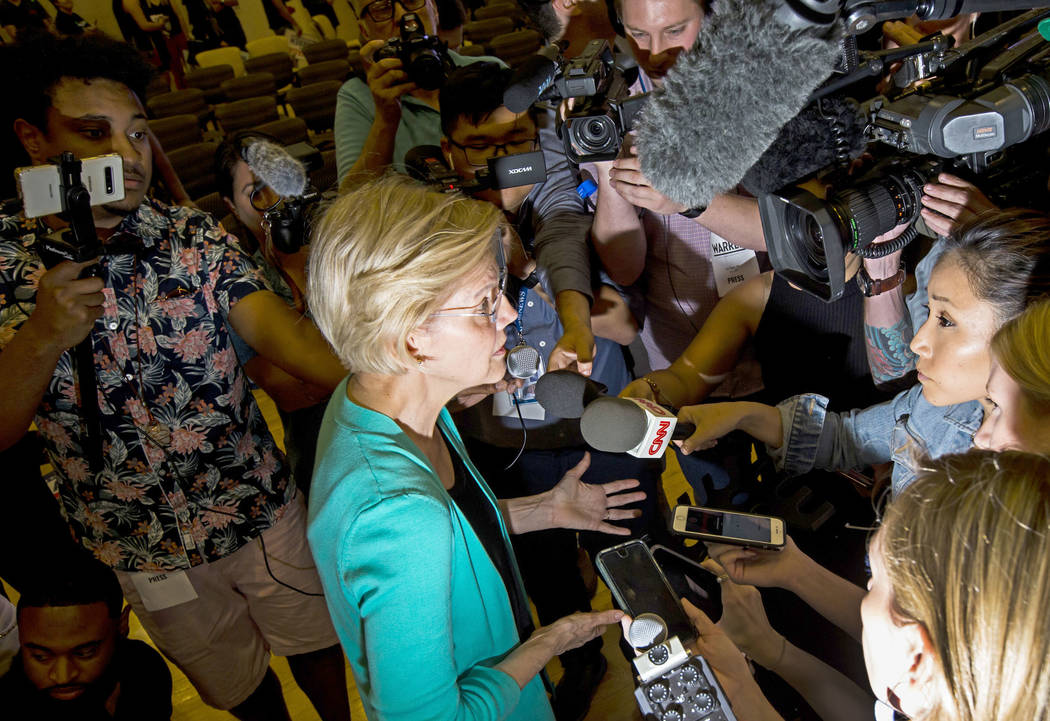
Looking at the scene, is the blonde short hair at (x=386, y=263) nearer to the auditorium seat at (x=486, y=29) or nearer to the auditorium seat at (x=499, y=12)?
the auditorium seat at (x=486, y=29)

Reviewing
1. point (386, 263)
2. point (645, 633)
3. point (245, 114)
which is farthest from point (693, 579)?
point (245, 114)

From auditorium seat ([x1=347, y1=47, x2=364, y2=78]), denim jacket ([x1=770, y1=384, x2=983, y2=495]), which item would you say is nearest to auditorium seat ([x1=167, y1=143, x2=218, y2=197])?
auditorium seat ([x1=347, y1=47, x2=364, y2=78])

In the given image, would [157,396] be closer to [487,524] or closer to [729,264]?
[487,524]

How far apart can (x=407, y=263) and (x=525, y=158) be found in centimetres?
47

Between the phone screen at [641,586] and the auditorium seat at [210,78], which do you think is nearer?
the phone screen at [641,586]

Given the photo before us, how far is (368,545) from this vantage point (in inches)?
36.6

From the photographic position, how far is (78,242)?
1.20 metres

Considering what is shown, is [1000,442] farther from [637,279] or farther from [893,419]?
[637,279]

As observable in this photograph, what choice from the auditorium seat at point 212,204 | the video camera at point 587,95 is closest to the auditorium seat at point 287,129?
the auditorium seat at point 212,204

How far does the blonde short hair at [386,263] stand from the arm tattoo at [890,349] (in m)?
0.88

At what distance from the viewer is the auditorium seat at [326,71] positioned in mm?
6160

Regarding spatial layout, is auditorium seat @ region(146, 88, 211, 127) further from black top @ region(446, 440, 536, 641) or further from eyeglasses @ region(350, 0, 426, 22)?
black top @ region(446, 440, 536, 641)

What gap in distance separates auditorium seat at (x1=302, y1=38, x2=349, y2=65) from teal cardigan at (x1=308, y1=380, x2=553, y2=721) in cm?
676

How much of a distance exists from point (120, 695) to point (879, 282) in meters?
2.00
